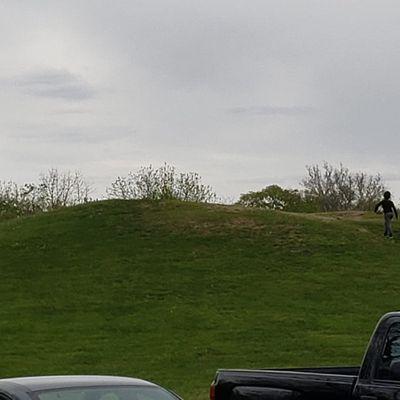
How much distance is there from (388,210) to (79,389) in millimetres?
33241

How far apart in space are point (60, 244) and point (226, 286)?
9286 millimetres

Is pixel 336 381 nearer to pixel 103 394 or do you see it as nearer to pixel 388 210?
pixel 103 394

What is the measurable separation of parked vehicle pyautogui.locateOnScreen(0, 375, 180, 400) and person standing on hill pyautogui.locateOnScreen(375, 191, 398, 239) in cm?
3198

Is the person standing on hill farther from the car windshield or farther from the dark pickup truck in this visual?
the car windshield

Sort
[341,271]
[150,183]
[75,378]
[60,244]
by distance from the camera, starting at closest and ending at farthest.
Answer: [75,378] → [341,271] → [60,244] → [150,183]

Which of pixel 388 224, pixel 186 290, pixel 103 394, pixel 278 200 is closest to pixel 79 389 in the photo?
pixel 103 394

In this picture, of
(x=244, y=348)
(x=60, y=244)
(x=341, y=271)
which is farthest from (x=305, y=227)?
(x=244, y=348)

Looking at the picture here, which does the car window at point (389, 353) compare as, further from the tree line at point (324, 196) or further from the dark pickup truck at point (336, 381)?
the tree line at point (324, 196)

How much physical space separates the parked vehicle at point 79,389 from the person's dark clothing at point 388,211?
3196 centimetres

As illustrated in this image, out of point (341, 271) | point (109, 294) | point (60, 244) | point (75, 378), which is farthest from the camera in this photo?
point (60, 244)

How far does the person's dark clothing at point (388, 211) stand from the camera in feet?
128

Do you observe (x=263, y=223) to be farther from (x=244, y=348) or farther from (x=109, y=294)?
(x=244, y=348)

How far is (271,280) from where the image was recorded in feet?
115

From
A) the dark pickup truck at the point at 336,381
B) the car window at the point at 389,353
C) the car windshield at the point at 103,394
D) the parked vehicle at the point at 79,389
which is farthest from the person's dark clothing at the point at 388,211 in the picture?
the car windshield at the point at 103,394
